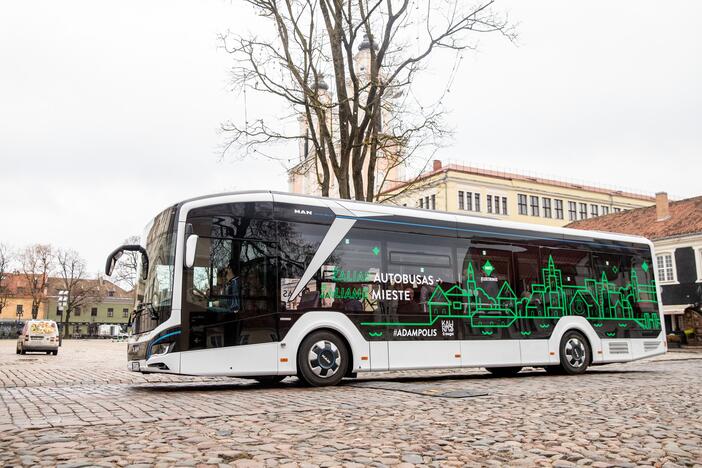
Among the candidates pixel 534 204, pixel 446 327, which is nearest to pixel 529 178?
pixel 534 204

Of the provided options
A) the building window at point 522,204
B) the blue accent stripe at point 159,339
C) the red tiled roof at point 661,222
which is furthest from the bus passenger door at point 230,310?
the building window at point 522,204

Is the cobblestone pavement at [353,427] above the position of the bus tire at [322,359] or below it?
below

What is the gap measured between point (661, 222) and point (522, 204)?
2108cm

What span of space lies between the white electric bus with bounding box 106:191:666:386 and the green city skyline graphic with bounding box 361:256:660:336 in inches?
1.4

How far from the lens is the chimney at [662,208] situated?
43.2 metres

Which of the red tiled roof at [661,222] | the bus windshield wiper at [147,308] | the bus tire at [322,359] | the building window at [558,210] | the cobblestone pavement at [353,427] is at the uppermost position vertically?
the building window at [558,210]

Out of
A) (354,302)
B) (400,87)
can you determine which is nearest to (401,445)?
(354,302)

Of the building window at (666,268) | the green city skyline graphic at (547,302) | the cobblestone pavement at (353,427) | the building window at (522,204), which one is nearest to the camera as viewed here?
the cobblestone pavement at (353,427)

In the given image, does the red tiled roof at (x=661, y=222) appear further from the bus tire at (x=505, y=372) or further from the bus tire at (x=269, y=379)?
the bus tire at (x=269, y=379)

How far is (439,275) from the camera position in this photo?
43.2ft

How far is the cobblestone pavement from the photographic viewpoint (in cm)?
509

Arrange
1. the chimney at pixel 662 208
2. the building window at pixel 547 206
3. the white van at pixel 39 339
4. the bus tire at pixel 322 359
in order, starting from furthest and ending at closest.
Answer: the building window at pixel 547 206 < the chimney at pixel 662 208 < the white van at pixel 39 339 < the bus tire at pixel 322 359

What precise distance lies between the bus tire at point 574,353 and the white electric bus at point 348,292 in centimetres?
4

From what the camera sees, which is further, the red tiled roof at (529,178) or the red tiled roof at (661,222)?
the red tiled roof at (529,178)
